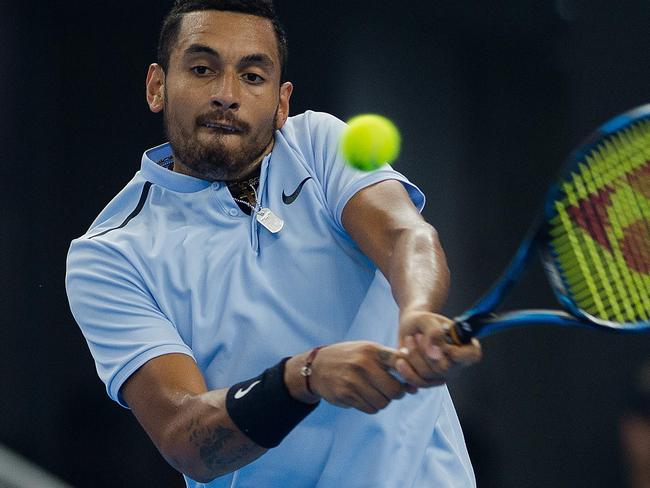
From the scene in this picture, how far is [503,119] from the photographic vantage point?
429 centimetres

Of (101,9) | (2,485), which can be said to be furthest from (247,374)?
(101,9)

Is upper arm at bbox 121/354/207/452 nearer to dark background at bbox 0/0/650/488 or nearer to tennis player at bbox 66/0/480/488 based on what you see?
tennis player at bbox 66/0/480/488

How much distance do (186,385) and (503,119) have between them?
250 centimetres

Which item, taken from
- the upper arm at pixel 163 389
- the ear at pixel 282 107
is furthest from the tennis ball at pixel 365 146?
the upper arm at pixel 163 389

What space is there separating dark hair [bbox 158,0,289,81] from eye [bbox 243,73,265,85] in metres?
0.09

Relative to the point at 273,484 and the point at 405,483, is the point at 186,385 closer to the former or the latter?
the point at 273,484

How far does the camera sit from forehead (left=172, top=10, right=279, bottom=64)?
2.33 metres

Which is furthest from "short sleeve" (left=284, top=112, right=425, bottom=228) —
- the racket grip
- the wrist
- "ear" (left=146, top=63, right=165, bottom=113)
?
the racket grip

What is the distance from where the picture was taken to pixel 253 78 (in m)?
2.35

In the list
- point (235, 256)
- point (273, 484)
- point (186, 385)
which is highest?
point (235, 256)

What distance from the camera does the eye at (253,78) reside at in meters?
2.34

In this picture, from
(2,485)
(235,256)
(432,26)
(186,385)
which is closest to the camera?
(186,385)

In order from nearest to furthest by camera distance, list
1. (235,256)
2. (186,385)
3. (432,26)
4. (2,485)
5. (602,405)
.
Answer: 1. (186,385)
2. (235,256)
3. (2,485)
4. (602,405)
5. (432,26)

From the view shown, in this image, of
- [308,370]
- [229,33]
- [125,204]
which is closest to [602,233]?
[308,370]
